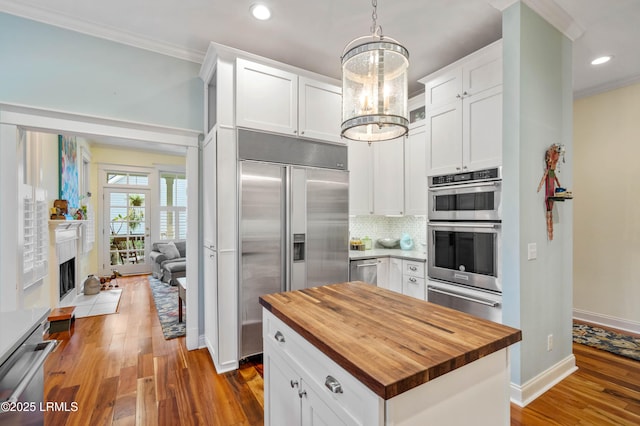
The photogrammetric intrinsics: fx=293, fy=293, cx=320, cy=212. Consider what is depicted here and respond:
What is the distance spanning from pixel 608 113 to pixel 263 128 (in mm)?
4260

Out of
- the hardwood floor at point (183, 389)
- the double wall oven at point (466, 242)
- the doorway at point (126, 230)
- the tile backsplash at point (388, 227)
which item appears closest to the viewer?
the hardwood floor at point (183, 389)

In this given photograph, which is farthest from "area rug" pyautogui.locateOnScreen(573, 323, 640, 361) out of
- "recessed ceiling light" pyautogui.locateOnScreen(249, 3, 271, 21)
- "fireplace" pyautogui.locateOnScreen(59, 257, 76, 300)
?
"fireplace" pyautogui.locateOnScreen(59, 257, 76, 300)

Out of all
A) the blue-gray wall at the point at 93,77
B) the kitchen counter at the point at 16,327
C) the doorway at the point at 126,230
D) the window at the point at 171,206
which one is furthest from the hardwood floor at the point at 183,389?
the window at the point at 171,206

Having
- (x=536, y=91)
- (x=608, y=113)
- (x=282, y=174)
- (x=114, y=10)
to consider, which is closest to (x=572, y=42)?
(x=536, y=91)

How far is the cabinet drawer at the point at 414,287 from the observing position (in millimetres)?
3208

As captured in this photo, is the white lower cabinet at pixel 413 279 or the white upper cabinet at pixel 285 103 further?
the white lower cabinet at pixel 413 279

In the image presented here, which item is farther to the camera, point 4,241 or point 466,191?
point 466,191

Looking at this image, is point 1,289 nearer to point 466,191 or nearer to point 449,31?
point 466,191

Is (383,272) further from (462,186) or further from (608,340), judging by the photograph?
(608,340)

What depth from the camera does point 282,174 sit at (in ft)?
9.45

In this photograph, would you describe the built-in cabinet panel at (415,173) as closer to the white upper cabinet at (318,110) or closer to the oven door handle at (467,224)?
the oven door handle at (467,224)

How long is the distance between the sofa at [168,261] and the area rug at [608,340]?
5.86m

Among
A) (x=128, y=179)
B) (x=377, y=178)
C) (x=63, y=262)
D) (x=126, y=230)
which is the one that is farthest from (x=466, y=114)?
(x=126, y=230)

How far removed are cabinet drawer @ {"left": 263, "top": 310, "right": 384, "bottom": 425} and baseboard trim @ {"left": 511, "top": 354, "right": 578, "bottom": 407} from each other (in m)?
1.89
